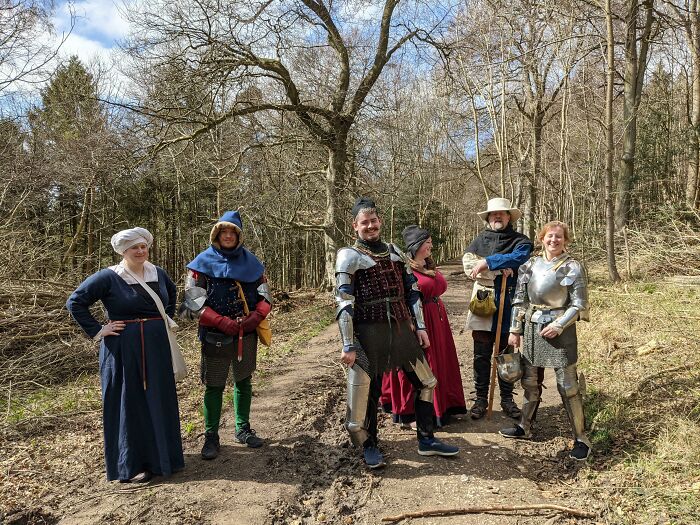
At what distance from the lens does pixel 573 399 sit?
3.59 meters

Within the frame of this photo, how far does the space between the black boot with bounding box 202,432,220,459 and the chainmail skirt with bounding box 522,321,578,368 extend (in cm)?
252

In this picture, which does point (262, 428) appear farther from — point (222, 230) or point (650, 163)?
point (650, 163)

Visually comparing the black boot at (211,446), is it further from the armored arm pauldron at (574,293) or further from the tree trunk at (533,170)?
the tree trunk at (533,170)

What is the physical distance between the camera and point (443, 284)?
4.30m

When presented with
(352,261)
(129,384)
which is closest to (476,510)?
(352,261)

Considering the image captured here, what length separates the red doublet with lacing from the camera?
11.6ft

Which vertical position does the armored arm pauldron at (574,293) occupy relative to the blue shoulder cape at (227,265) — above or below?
below

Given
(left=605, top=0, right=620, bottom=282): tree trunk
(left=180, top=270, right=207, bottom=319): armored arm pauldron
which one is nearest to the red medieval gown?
(left=180, top=270, right=207, bottom=319): armored arm pauldron

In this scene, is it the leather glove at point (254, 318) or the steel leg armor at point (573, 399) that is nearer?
→ the steel leg armor at point (573, 399)

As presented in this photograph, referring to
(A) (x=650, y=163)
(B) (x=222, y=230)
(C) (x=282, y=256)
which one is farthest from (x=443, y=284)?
(C) (x=282, y=256)

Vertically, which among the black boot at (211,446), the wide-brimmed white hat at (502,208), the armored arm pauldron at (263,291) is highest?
the wide-brimmed white hat at (502,208)

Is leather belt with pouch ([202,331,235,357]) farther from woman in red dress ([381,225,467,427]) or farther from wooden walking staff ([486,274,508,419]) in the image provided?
wooden walking staff ([486,274,508,419])

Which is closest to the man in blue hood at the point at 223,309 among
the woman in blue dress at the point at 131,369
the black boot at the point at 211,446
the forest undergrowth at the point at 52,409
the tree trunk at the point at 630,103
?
the black boot at the point at 211,446

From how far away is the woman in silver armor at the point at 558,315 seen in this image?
355cm
